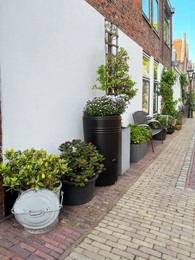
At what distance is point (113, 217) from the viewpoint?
2.89m

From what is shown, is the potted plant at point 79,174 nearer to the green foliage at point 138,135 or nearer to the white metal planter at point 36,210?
the white metal planter at point 36,210

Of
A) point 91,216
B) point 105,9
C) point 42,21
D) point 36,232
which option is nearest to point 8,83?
point 42,21

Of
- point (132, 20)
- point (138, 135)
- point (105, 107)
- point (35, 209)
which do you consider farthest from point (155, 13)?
point (35, 209)

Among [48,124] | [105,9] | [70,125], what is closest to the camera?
[48,124]

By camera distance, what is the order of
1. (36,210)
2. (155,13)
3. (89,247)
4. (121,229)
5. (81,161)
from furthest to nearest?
(155,13), (81,161), (121,229), (36,210), (89,247)

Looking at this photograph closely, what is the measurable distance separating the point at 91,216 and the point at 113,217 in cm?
27

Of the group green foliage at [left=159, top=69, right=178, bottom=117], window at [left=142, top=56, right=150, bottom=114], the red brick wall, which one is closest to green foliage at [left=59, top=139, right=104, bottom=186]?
the red brick wall

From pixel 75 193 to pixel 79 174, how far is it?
258 mm

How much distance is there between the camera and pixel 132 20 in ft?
20.9

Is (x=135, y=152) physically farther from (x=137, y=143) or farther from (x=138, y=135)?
(x=138, y=135)

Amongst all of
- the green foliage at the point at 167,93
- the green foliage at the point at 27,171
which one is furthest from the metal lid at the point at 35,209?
the green foliage at the point at 167,93

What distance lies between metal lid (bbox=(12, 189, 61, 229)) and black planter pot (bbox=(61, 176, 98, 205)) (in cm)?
57

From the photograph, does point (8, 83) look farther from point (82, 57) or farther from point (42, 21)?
point (82, 57)

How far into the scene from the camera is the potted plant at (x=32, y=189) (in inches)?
95.8
